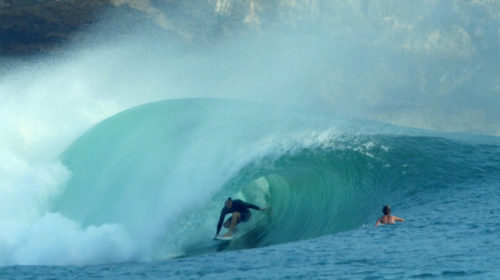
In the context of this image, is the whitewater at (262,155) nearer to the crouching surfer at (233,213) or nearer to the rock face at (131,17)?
the crouching surfer at (233,213)

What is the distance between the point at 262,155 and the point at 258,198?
37.0 inches

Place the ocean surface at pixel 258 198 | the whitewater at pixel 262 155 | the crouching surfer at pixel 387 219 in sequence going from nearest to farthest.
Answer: the ocean surface at pixel 258 198 → the whitewater at pixel 262 155 → the crouching surfer at pixel 387 219

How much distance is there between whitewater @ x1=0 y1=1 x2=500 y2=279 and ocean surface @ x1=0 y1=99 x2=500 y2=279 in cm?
4

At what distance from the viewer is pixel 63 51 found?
809 inches

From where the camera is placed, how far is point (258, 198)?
460 inches

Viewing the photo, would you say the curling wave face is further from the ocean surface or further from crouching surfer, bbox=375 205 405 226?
crouching surfer, bbox=375 205 405 226

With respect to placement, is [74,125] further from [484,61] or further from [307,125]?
[484,61]

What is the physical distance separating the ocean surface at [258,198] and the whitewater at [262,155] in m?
0.04

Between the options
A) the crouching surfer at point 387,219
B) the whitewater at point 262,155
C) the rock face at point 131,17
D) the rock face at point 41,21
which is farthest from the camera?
the rock face at point 131,17

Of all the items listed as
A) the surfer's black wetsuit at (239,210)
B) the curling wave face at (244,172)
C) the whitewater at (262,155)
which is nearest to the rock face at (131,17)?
the whitewater at (262,155)

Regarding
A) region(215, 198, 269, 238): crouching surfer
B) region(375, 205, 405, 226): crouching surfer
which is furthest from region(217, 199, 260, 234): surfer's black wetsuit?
region(375, 205, 405, 226): crouching surfer

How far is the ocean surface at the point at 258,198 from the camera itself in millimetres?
6402

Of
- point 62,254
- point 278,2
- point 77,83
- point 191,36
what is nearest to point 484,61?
point 278,2

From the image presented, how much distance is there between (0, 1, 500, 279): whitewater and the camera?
6.91 metres
